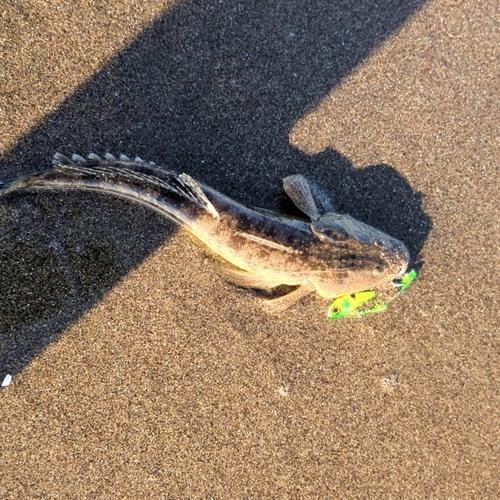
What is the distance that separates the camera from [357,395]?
3.31 metres

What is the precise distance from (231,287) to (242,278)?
0.17m

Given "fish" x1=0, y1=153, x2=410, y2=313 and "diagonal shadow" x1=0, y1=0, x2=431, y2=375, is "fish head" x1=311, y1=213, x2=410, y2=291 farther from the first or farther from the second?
"diagonal shadow" x1=0, y1=0, x2=431, y2=375

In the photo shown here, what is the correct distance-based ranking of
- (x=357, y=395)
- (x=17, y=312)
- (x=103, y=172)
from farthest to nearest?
(x=357, y=395), (x=17, y=312), (x=103, y=172)

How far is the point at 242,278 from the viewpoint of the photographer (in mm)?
3098

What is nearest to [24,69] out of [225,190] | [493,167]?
[225,190]

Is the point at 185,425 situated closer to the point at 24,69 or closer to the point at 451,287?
the point at 451,287

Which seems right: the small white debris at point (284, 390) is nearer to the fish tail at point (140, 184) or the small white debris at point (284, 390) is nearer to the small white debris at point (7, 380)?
the fish tail at point (140, 184)

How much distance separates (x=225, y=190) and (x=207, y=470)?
2410 millimetres

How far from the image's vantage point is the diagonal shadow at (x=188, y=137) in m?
3.08

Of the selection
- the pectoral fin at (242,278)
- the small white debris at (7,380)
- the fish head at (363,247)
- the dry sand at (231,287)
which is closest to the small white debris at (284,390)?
the dry sand at (231,287)

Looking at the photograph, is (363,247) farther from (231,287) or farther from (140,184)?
(140,184)

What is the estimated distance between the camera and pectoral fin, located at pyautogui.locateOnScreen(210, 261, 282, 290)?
3.06 metres

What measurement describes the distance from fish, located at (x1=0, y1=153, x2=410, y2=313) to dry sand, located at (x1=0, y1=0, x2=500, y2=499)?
22cm

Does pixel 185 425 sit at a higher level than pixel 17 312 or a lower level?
lower
